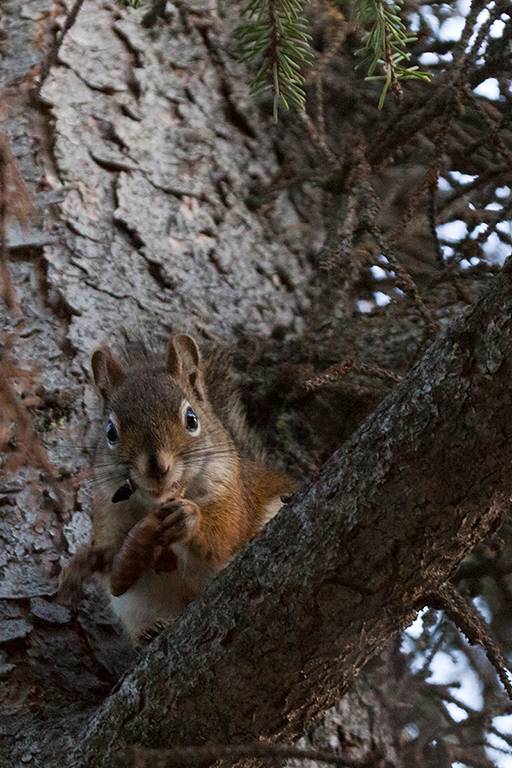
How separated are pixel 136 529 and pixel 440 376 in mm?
751

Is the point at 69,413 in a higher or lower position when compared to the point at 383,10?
lower

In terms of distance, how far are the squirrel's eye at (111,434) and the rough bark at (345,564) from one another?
57 cm

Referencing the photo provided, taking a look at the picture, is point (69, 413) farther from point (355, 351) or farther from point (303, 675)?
point (303, 675)

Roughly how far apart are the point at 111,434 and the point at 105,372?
0.63ft

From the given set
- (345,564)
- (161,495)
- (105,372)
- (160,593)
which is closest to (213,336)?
(105,372)

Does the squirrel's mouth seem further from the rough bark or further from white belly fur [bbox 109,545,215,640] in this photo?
the rough bark

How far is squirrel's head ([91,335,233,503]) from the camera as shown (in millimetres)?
1629

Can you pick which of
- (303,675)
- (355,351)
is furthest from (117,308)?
(303,675)

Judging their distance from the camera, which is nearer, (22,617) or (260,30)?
(260,30)

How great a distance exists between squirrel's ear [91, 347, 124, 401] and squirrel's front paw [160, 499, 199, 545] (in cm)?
41

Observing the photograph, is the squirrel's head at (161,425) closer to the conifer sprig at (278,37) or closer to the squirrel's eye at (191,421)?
the squirrel's eye at (191,421)

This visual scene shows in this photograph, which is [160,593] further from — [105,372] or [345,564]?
[345,564]

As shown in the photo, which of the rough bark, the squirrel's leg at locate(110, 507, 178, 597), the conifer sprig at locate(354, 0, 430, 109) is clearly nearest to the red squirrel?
the squirrel's leg at locate(110, 507, 178, 597)

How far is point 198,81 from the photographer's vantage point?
2420mm
